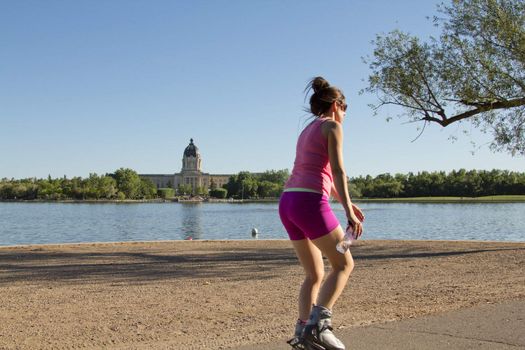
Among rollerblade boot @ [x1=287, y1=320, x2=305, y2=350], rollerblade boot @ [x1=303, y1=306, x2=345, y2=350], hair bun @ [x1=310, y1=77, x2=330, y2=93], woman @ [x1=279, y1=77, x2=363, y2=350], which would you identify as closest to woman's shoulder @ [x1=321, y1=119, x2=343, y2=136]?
woman @ [x1=279, y1=77, x2=363, y2=350]

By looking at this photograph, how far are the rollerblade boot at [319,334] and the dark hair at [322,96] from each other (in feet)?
5.29

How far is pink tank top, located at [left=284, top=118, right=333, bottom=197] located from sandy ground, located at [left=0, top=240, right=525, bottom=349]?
175 cm

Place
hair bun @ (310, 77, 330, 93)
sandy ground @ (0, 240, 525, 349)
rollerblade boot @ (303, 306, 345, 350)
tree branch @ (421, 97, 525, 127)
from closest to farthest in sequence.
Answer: rollerblade boot @ (303, 306, 345, 350)
hair bun @ (310, 77, 330, 93)
sandy ground @ (0, 240, 525, 349)
tree branch @ (421, 97, 525, 127)

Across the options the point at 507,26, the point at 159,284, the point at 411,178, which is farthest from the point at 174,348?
the point at 411,178

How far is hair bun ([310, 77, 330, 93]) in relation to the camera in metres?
4.92

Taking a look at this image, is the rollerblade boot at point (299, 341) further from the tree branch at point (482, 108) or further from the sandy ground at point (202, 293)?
the tree branch at point (482, 108)

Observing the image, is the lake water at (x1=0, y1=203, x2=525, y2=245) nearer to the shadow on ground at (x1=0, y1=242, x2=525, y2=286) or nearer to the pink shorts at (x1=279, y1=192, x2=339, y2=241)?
the shadow on ground at (x1=0, y1=242, x2=525, y2=286)

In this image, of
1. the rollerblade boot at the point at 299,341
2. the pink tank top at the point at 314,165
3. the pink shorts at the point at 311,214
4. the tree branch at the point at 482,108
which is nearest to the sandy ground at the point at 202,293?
the rollerblade boot at the point at 299,341

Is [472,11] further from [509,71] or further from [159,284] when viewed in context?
[159,284]

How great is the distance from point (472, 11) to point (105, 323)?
15886mm

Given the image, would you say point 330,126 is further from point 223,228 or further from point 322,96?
point 223,228

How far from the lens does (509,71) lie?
A: 59.9 feet

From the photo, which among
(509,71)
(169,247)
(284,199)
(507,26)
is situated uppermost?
(507,26)

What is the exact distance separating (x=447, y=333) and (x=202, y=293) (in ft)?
14.5
